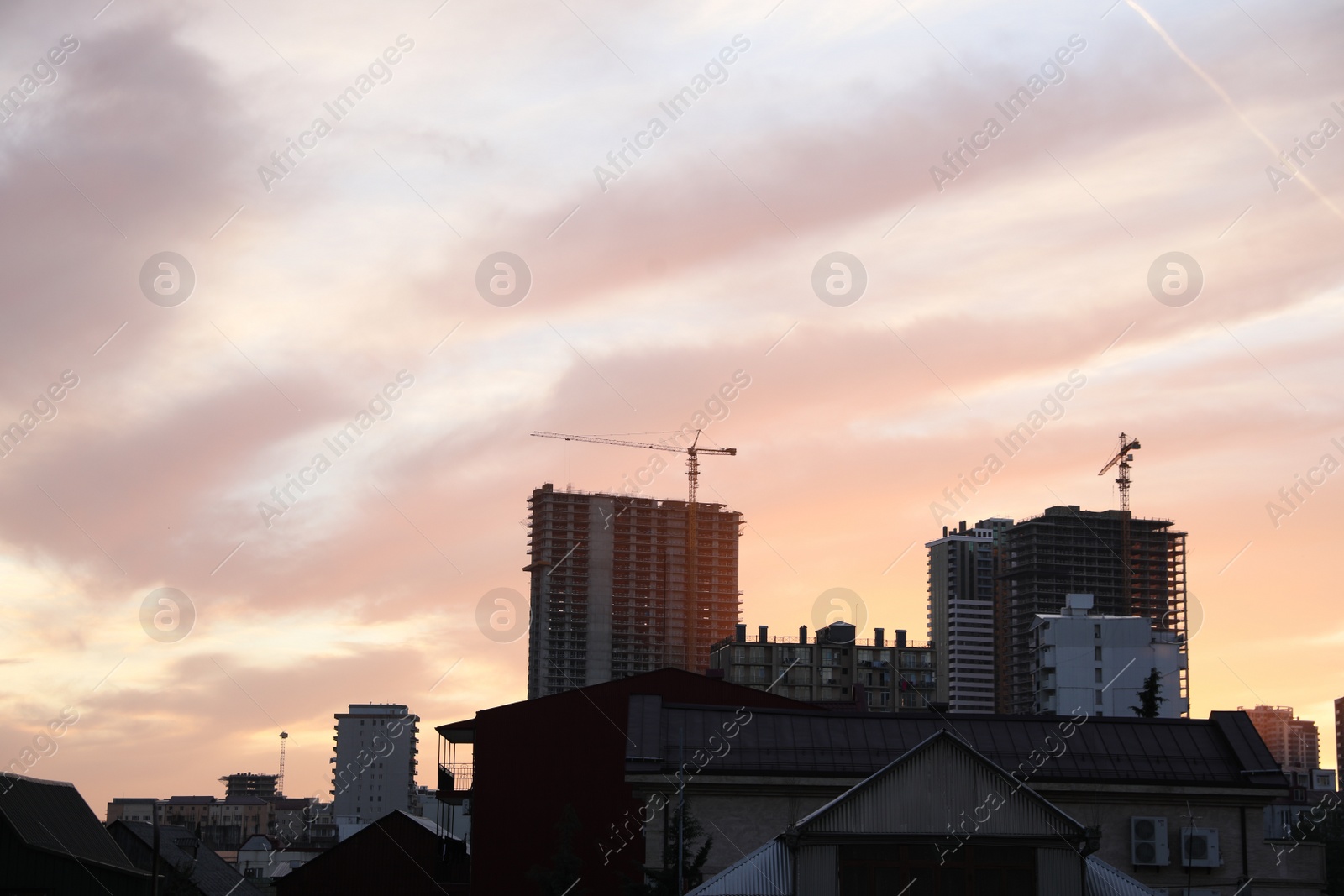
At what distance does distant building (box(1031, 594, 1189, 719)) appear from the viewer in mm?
149750

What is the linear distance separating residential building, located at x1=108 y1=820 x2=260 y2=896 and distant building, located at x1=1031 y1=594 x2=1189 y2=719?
296ft

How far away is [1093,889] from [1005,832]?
3149mm

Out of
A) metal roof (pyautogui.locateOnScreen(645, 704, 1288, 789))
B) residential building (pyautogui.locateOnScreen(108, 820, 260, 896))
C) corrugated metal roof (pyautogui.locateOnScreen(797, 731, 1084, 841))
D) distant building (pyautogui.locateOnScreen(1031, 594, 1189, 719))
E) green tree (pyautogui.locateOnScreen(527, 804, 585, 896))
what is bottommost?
residential building (pyautogui.locateOnScreen(108, 820, 260, 896))

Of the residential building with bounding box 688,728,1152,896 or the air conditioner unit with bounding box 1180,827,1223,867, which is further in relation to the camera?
the air conditioner unit with bounding box 1180,827,1223,867

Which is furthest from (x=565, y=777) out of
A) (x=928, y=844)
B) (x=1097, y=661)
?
(x=1097, y=661)

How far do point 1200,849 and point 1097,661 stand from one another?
103 meters

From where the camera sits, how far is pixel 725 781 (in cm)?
5325

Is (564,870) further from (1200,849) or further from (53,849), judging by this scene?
(1200,849)

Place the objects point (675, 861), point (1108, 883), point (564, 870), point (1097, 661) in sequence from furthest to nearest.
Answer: point (1097, 661) → point (675, 861) → point (564, 870) → point (1108, 883)

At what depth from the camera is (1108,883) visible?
42719 mm

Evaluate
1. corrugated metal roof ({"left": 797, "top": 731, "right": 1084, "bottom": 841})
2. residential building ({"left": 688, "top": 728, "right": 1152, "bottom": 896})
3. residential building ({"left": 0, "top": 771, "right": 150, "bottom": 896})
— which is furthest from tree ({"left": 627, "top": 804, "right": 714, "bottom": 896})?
residential building ({"left": 0, "top": 771, "right": 150, "bottom": 896})

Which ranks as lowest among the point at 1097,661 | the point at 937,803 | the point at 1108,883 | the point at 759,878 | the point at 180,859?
the point at 180,859

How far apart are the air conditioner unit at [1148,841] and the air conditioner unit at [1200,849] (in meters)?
0.66

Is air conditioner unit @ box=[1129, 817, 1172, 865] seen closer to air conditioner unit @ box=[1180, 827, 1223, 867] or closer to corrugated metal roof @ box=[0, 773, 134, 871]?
air conditioner unit @ box=[1180, 827, 1223, 867]
